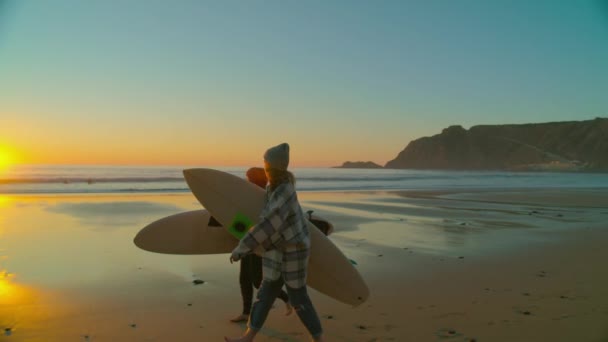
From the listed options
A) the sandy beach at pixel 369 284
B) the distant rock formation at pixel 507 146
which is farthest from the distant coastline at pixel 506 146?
the sandy beach at pixel 369 284

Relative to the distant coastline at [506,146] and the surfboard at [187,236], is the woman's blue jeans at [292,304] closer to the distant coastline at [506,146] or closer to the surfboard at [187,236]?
the surfboard at [187,236]

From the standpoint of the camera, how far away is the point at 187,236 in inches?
157

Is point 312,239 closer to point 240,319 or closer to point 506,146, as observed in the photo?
point 240,319

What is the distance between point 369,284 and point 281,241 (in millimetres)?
2339

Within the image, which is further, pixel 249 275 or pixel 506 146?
pixel 506 146

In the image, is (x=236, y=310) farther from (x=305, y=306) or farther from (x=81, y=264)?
(x=81, y=264)

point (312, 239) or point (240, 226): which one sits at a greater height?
point (240, 226)

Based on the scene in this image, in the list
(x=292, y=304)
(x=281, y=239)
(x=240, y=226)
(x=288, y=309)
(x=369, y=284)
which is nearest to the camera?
(x=281, y=239)

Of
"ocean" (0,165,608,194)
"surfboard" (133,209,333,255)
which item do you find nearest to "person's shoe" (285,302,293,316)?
"surfboard" (133,209,333,255)

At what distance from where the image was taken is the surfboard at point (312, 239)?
3330 millimetres

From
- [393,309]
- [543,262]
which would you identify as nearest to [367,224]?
[543,262]

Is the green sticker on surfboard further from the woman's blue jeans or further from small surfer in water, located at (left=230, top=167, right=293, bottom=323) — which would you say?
the woman's blue jeans

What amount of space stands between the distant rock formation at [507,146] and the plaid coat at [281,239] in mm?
126934

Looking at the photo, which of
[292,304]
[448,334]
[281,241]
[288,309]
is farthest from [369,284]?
[281,241]
